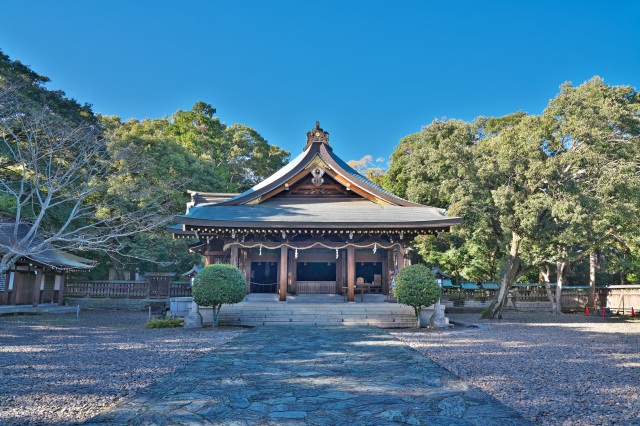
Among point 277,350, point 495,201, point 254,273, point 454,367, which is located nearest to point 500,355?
point 454,367

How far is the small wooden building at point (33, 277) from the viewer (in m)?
23.5

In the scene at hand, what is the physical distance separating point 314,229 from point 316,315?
12.1ft

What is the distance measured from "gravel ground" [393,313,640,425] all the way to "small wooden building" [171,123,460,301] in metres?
6.07

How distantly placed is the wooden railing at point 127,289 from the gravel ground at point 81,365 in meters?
12.4

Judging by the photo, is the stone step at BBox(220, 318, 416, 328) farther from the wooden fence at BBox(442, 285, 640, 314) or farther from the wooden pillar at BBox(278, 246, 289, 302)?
the wooden fence at BBox(442, 285, 640, 314)

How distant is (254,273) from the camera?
2169 centimetres

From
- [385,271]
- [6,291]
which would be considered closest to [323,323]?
[385,271]

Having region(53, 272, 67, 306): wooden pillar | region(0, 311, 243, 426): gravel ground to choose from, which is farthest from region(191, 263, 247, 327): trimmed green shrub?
region(53, 272, 67, 306): wooden pillar

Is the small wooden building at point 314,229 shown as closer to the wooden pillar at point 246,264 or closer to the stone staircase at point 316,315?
the wooden pillar at point 246,264

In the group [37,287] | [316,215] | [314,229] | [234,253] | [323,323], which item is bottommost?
[323,323]

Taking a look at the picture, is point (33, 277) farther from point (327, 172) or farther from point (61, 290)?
point (327, 172)

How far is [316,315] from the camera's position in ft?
54.8

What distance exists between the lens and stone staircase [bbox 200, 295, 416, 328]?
53.8ft

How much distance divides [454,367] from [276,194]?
1527 cm
